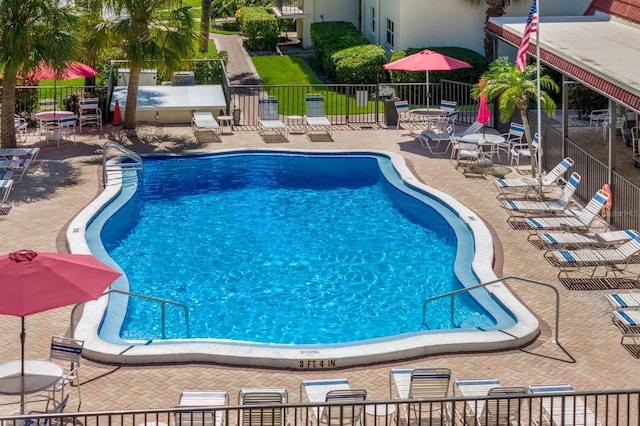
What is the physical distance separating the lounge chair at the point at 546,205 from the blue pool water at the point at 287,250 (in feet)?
3.84

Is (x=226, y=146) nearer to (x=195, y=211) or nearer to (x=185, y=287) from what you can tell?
(x=195, y=211)

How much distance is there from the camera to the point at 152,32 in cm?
2994

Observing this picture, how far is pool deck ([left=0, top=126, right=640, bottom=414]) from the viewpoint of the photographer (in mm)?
14594

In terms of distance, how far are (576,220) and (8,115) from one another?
587 inches

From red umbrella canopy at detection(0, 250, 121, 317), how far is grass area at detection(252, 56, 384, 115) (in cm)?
1817

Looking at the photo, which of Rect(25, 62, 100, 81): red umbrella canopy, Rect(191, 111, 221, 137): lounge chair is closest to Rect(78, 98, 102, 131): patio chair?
Rect(25, 62, 100, 81): red umbrella canopy

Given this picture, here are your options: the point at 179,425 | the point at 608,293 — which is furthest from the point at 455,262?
the point at 179,425

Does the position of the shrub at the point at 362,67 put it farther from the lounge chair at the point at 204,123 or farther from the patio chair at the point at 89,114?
the patio chair at the point at 89,114

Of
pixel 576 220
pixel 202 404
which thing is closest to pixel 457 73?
pixel 576 220

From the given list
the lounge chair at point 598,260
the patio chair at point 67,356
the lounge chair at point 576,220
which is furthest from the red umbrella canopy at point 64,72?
the lounge chair at point 598,260

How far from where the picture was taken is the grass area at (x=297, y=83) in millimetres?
34344

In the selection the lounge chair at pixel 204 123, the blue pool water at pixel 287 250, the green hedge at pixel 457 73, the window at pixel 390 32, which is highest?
the window at pixel 390 32

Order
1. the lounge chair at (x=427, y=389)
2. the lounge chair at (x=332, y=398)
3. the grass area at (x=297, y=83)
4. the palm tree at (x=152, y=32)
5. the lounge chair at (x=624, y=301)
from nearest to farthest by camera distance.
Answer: the lounge chair at (x=332, y=398) → the lounge chair at (x=427, y=389) → the lounge chair at (x=624, y=301) → the palm tree at (x=152, y=32) → the grass area at (x=297, y=83)

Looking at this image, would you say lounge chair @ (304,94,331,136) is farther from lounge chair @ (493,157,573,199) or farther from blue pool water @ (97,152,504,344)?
lounge chair @ (493,157,573,199)
